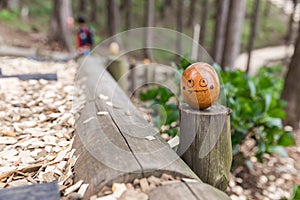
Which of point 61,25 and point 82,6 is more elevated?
point 82,6

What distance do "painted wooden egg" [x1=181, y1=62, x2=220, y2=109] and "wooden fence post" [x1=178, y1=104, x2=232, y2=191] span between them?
0.06m

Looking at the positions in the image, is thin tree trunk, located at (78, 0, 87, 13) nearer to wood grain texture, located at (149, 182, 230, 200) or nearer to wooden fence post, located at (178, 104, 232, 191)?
wooden fence post, located at (178, 104, 232, 191)

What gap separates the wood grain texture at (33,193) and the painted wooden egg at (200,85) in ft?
3.14

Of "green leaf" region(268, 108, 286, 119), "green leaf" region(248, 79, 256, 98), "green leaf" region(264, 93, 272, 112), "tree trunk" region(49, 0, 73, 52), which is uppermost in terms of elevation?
"tree trunk" region(49, 0, 73, 52)

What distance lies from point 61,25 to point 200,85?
1011 cm

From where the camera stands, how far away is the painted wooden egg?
73.4 inches

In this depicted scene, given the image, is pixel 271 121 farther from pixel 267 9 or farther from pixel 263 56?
pixel 267 9

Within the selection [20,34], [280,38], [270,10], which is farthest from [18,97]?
[270,10]

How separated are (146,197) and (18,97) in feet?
7.49

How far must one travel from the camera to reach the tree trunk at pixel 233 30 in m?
6.99

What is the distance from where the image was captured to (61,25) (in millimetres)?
11031

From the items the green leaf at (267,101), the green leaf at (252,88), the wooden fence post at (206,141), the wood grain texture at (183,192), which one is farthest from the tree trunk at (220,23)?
the wood grain texture at (183,192)

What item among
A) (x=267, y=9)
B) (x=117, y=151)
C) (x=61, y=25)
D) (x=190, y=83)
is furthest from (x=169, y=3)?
(x=117, y=151)

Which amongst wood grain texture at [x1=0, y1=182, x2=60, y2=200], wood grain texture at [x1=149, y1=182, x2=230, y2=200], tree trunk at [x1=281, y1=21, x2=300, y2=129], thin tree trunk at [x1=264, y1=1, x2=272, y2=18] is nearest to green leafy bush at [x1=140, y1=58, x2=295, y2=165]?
tree trunk at [x1=281, y1=21, x2=300, y2=129]
